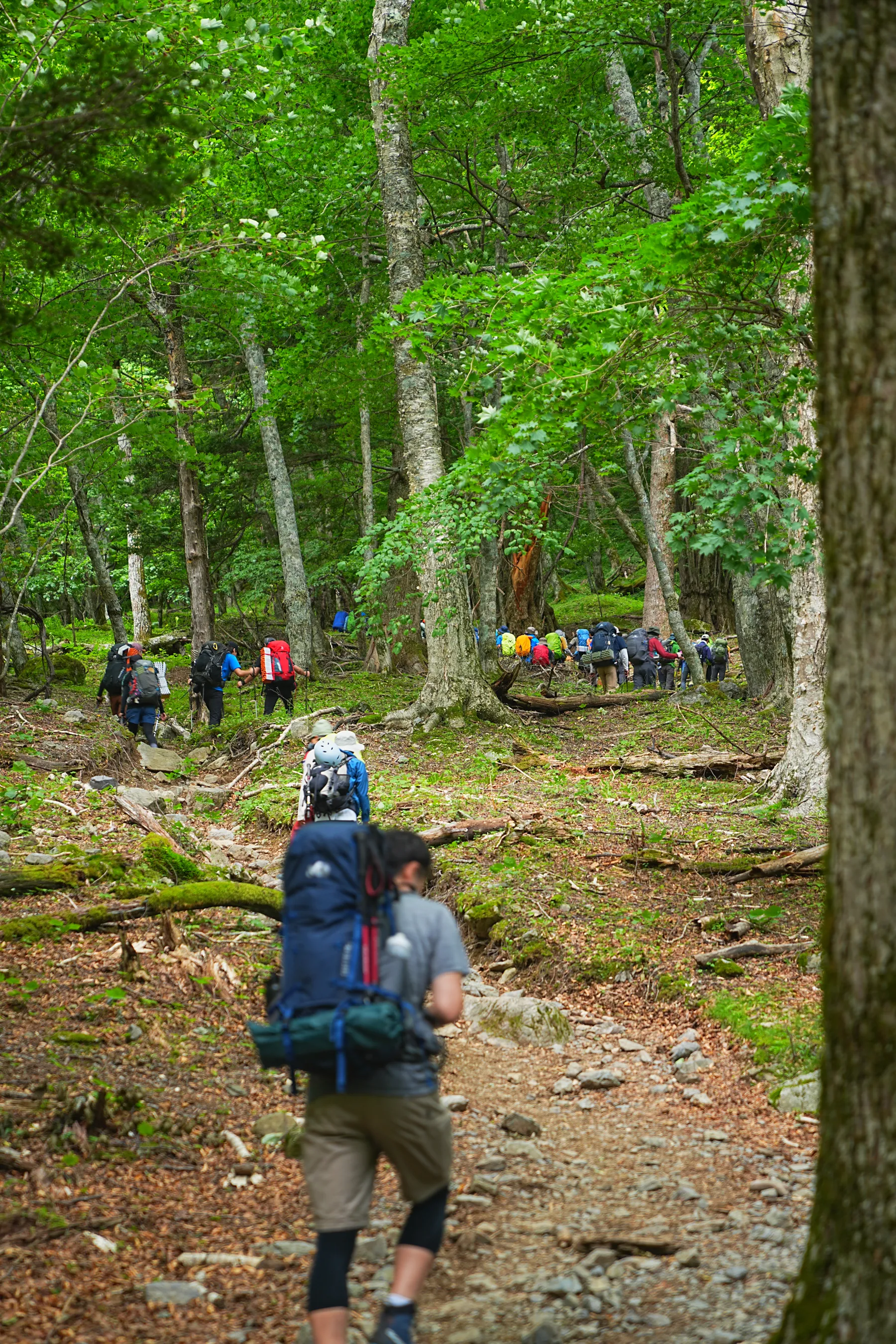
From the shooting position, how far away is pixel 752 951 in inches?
289

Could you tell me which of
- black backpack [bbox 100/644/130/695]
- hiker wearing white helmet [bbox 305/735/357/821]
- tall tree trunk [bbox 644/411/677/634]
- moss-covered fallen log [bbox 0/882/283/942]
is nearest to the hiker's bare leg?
moss-covered fallen log [bbox 0/882/283/942]

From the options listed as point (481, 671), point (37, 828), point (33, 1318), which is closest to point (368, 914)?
point (33, 1318)

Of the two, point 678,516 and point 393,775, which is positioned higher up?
point 678,516

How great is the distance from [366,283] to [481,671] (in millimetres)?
9931

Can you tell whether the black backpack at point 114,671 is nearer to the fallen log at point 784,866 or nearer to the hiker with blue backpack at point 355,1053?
the fallen log at point 784,866

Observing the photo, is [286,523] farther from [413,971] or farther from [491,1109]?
[413,971]

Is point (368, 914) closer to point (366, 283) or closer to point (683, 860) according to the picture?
point (683, 860)

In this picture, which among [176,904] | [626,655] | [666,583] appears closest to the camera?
[176,904]

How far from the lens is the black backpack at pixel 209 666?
1883 centimetres

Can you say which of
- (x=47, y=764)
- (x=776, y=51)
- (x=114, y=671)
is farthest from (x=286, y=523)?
(x=776, y=51)

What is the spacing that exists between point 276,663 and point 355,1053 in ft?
50.5

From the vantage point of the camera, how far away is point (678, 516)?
7496 millimetres

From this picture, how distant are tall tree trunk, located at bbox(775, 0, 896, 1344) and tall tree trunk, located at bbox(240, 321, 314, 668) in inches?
740

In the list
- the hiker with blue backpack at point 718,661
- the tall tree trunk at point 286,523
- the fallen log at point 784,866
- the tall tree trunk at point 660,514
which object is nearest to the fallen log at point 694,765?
the fallen log at point 784,866
